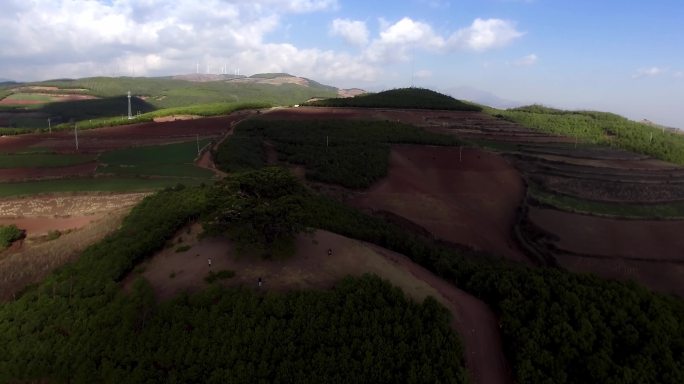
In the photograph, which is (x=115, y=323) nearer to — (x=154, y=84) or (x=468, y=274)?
(x=468, y=274)

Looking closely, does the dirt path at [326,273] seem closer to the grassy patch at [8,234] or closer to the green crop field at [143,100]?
the grassy patch at [8,234]

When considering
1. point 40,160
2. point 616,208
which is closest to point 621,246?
point 616,208

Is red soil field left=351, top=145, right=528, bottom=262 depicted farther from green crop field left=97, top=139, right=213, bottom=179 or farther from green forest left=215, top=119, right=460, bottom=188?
green crop field left=97, top=139, right=213, bottom=179

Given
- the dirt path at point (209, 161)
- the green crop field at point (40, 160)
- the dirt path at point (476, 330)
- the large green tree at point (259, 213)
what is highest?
the large green tree at point (259, 213)

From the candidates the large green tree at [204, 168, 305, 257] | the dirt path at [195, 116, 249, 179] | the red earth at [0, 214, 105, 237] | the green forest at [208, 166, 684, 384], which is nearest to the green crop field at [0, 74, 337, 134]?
the dirt path at [195, 116, 249, 179]

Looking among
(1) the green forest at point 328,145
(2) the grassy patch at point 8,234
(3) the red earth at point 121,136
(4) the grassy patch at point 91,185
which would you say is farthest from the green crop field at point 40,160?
(2) the grassy patch at point 8,234

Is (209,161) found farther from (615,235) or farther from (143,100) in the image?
(143,100)
